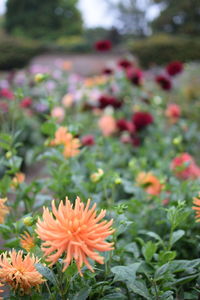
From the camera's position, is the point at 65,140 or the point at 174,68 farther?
the point at 174,68

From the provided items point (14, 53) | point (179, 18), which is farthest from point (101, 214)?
point (179, 18)

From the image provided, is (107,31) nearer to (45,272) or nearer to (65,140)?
(65,140)

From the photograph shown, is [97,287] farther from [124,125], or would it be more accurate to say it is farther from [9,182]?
[124,125]

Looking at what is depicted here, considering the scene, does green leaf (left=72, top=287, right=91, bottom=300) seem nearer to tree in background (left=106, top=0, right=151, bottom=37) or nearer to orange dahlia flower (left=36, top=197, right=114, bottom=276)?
orange dahlia flower (left=36, top=197, right=114, bottom=276)

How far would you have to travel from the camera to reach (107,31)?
52.3ft

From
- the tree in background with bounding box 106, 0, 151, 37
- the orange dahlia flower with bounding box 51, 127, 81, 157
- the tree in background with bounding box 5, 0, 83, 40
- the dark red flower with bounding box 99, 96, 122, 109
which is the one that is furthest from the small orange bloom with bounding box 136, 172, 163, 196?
the tree in background with bounding box 106, 0, 151, 37

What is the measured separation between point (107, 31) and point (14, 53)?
301 inches

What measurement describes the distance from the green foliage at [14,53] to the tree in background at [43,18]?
4901 millimetres

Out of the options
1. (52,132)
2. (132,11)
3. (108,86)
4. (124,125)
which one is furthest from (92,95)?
(132,11)

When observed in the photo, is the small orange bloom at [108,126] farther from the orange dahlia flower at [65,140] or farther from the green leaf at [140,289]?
the green leaf at [140,289]

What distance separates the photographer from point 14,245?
741mm

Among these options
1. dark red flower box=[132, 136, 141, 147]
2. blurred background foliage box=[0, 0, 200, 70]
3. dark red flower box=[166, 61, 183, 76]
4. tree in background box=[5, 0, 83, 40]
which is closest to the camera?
dark red flower box=[132, 136, 141, 147]

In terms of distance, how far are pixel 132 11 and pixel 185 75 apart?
13158 mm

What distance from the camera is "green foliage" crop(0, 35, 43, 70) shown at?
9203 mm
